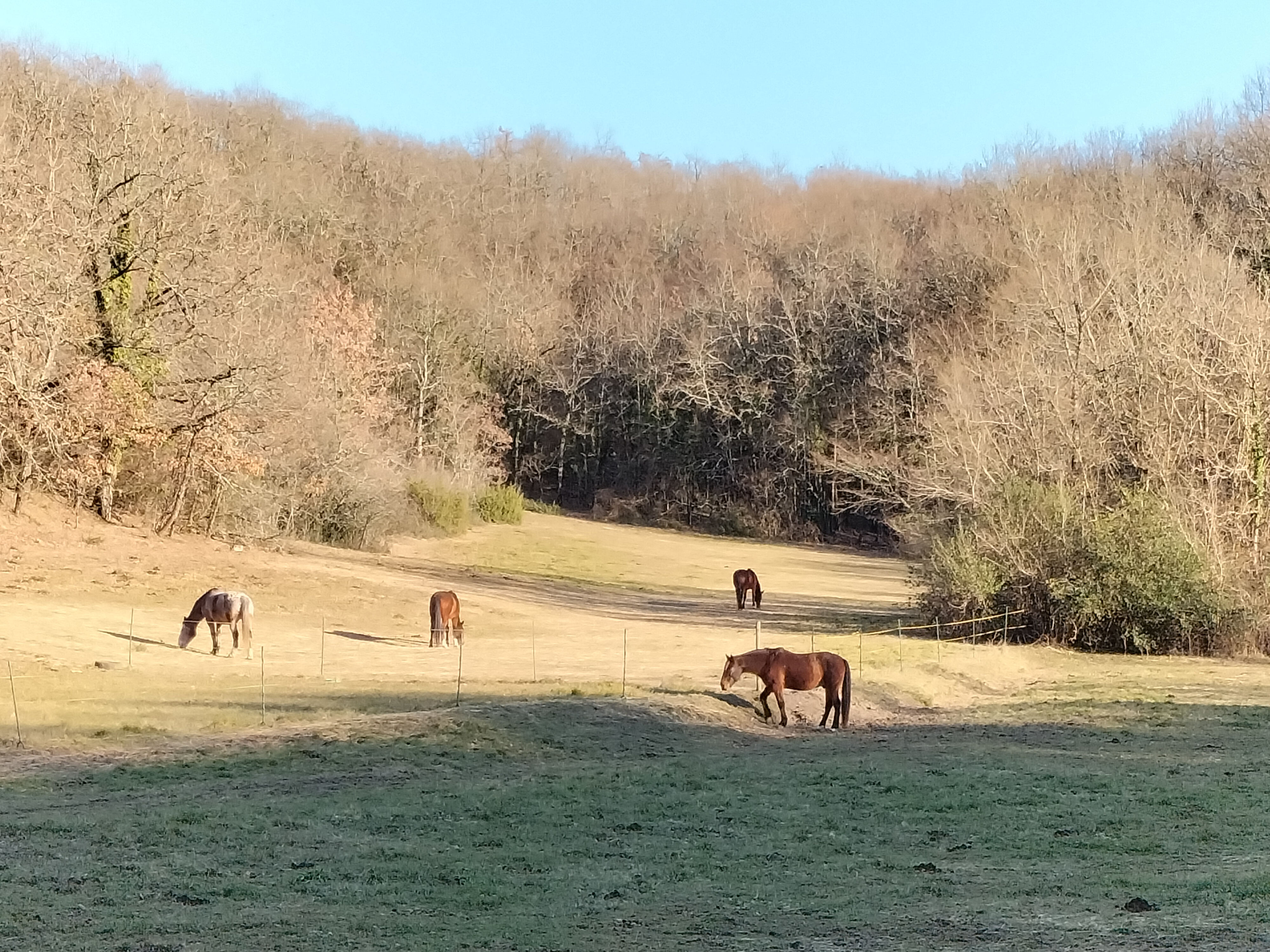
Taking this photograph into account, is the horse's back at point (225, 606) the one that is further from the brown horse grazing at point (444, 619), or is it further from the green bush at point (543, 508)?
the green bush at point (543, 508)

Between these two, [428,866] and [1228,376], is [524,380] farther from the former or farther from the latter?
[428,866]

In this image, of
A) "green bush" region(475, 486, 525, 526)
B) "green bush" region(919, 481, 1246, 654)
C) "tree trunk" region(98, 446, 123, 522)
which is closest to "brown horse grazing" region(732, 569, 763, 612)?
"green bush" region(919, 481, 1246, 654)

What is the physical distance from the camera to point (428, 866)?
9.95m

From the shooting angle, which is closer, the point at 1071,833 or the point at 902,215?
the point at 1071,833

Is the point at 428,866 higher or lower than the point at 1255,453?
lower

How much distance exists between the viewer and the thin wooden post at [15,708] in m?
15.9

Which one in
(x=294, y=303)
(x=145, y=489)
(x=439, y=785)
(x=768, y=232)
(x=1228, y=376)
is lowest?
(x=439, y=785)

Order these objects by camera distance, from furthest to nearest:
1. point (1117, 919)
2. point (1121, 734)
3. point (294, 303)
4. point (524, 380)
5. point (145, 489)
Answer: point (524, 380)
point (294, 303)
point (145, 489)
point (1121, 734)
point (1117, 919)

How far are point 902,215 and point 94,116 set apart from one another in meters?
55.1

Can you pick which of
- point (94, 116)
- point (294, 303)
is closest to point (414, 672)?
point (94, 116)

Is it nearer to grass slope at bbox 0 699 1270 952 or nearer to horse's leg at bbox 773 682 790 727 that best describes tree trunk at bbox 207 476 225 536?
grass slope at bbox 0 699 1270 952

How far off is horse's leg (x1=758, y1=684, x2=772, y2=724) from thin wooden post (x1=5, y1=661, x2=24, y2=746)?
34.0 ft

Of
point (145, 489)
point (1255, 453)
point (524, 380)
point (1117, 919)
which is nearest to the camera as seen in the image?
point (1117, 919)

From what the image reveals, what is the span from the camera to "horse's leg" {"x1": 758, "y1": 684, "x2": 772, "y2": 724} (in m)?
19.6
